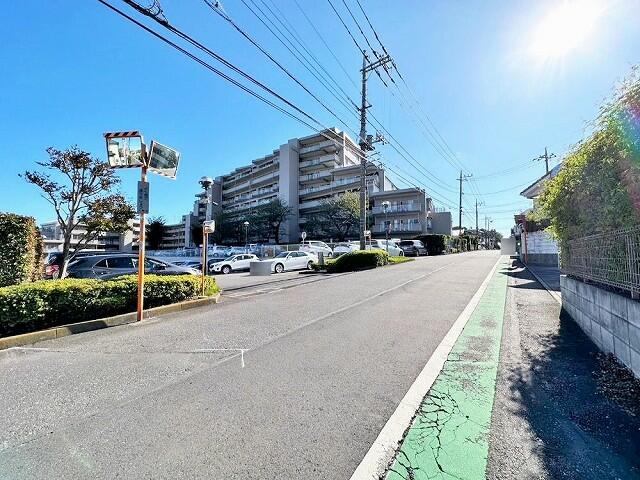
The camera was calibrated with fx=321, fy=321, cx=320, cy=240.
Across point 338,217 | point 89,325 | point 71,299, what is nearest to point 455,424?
point 89,325

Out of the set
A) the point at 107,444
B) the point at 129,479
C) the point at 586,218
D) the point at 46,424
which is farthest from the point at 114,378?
the point at 586,218

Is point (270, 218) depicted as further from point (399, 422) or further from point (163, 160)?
point (399, 422)

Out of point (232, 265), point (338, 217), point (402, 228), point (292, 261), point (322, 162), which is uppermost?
point (322, 162)

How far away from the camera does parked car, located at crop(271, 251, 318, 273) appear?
19.8 m

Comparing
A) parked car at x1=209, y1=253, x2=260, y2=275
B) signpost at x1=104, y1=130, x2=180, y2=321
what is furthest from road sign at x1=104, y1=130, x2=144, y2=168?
parked car at x1=209, y1=253, x2=260, y2=275

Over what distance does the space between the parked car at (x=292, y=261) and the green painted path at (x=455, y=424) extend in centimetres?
1567

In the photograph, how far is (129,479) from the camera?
6.83 feet

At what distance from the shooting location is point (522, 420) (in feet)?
9.10

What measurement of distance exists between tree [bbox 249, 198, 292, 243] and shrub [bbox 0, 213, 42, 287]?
48.7m

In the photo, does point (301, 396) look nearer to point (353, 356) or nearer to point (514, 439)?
point (353, 356)

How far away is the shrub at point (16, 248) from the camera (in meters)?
5.78

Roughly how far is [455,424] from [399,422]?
48 cm

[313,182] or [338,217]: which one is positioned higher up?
[313,182]

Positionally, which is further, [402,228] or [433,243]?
[402,228]
